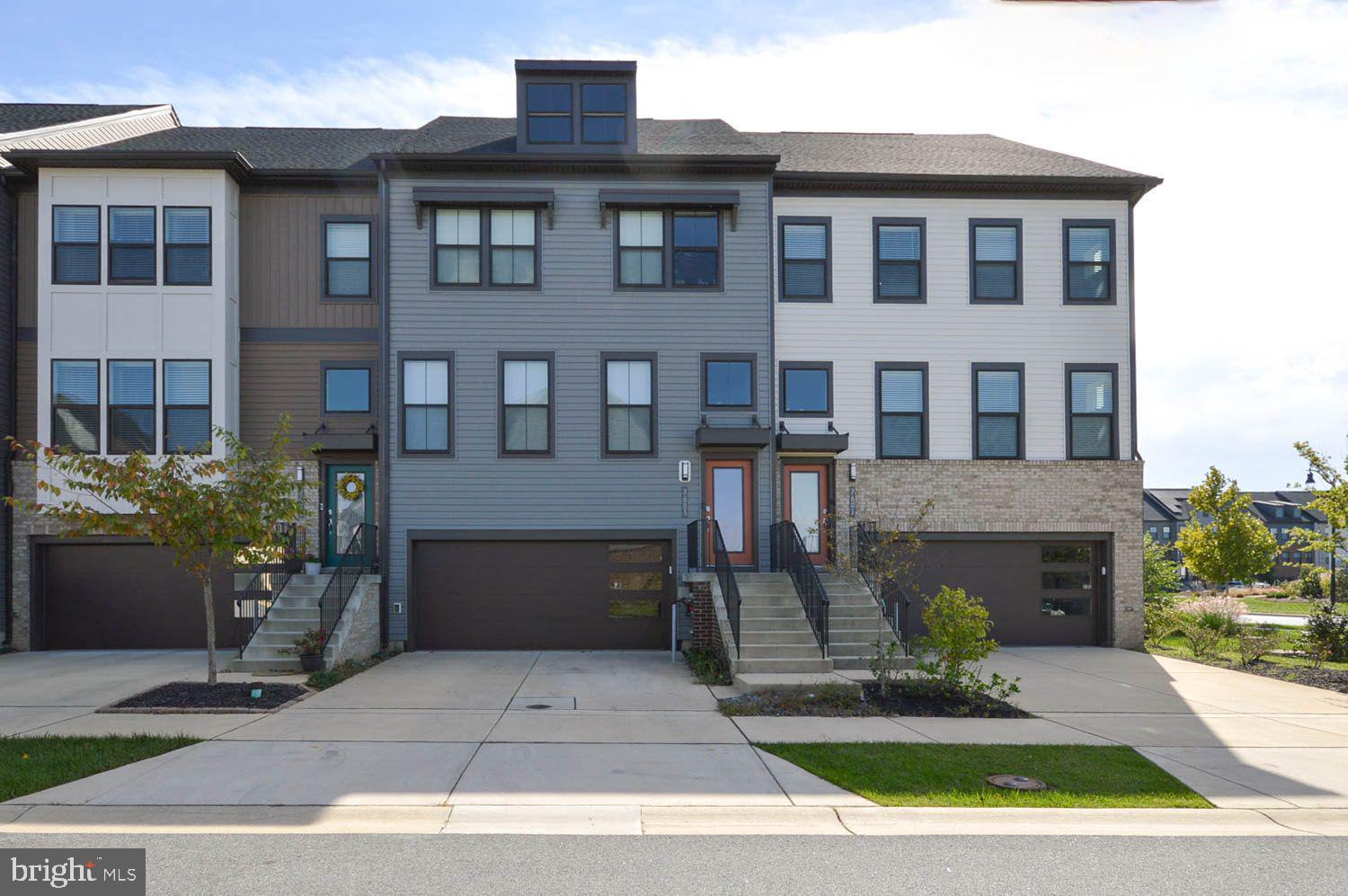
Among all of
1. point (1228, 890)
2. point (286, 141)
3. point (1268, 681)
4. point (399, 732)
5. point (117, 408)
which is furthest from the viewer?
point (286, 141)

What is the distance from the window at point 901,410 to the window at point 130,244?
46.1 feet

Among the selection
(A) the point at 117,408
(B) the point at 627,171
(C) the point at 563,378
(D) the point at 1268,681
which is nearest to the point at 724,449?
(C) the point at 563,378

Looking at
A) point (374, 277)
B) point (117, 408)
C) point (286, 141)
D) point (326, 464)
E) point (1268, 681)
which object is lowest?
point (1268, 681)

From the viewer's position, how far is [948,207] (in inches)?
701

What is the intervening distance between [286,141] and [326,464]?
24.8 ft

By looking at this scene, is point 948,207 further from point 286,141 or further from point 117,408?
point 117,408

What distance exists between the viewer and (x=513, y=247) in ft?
54.9

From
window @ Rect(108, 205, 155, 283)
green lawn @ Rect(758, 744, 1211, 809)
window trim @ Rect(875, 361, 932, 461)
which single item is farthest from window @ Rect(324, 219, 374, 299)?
green lawn @ Rect(758, 744, 1211, 809)

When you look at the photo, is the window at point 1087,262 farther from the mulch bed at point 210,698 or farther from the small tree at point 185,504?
the mulch bed at point 210,698

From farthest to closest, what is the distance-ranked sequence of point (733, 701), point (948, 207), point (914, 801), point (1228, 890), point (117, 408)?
point (948, 207) < point (117, 408) < point (733, 701) < point (914, 801) < point (1228, 890)

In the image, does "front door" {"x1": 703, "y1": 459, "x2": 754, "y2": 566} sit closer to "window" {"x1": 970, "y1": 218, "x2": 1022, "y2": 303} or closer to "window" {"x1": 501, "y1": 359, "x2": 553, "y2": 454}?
"window" {"x1": 501, "y1": 359, "x2": 553, "y2": 454}

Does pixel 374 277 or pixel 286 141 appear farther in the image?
pixel 286 141

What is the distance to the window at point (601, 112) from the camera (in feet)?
55.8

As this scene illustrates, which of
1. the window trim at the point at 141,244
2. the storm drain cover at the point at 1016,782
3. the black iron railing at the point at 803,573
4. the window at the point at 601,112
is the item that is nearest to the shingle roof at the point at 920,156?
the window at the point at 601,112
